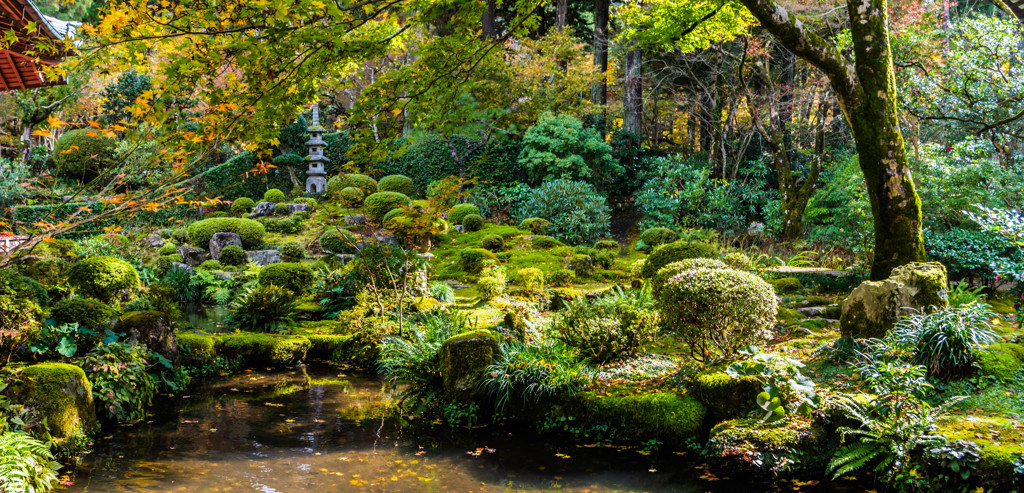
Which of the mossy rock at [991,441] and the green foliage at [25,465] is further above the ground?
the mossy rock at [991,441]

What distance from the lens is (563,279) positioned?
1170cm

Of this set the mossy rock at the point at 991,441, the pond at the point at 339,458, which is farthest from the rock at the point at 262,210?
the mossy rock at the point at 991,441

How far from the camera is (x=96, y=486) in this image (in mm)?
4758

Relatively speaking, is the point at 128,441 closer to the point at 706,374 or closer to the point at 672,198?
the point at 706,374

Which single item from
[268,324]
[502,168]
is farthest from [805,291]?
[502,168]

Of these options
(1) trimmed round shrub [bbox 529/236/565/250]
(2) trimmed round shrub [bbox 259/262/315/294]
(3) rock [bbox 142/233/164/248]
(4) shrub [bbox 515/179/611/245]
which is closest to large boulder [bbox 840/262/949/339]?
(2) trimmed round shrub [bbox 259/262/315/294]

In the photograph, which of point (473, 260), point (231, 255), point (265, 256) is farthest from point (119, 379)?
point (265, 256)

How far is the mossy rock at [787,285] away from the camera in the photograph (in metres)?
10.5

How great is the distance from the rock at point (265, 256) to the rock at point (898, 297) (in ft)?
42.0

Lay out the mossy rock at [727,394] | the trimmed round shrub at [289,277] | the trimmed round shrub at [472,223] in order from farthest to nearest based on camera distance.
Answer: the trimmed round shrub at [472,223], the trimmed round shrub at [289,277], the mossy rock at [727,394]

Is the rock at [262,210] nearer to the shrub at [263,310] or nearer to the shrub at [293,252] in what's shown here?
the shrub at [293,252]

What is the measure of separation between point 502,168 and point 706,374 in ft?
47.7

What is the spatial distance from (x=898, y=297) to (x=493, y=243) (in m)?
9.50

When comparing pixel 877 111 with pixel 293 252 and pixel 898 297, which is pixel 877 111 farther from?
pixel 293 252
